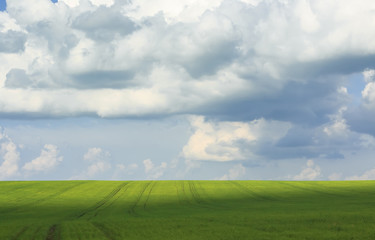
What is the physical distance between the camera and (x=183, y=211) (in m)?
57.9

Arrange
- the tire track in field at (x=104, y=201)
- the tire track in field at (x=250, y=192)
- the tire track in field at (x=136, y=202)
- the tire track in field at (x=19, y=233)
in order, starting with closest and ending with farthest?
the tire track in field at (x=19, y=233) → the tire track in field at (x=136, y=202) → the tire track in field at (x=104, y=201) → the tire track in field at (x=250, y=192)

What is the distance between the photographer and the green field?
1316 inches

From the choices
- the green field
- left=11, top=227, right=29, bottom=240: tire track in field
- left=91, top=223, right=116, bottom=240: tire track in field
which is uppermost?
the green field

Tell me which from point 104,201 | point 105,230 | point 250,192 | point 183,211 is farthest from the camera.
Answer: point 250,192

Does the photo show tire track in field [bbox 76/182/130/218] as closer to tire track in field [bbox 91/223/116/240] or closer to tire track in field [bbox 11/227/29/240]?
tire track in field [bbox 11/227/29/240]

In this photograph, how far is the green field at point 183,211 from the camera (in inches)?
1316

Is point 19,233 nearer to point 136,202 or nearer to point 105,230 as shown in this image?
point 105,230

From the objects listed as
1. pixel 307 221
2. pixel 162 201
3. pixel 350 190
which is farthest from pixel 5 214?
pixel 350 190

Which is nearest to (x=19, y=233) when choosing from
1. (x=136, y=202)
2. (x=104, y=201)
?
(x=136, y=202)

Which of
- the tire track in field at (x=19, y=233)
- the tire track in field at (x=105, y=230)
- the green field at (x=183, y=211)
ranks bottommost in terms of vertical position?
the tire track in field at (x=19, y=233)

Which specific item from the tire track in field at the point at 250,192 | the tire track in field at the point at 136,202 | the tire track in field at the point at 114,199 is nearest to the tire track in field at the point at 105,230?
the tire track in field at the point at 114,199

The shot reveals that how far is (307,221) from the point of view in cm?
3831

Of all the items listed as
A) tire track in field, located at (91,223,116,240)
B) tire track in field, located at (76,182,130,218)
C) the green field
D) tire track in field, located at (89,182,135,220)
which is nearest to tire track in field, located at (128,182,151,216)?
the green field

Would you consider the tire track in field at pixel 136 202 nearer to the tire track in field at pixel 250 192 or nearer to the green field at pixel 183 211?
the green field at pixel 183 211
